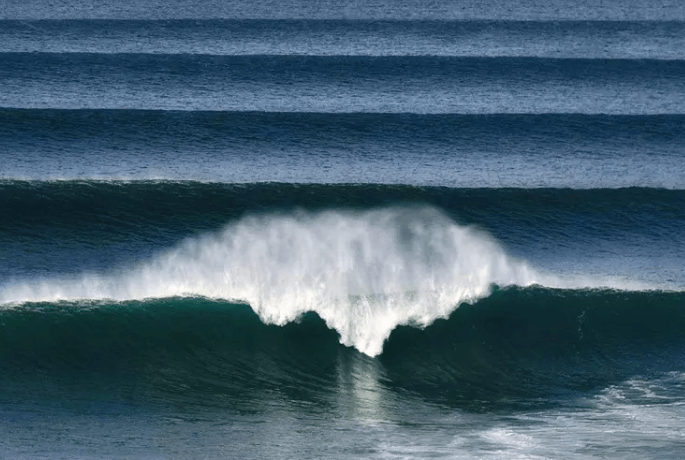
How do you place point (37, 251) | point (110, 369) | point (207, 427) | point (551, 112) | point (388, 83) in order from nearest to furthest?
point (207, 427) < point (110, 369) < point (37, 251) < point (551, 112) < point (388, 83)

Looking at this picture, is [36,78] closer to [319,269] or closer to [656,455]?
[319,269]

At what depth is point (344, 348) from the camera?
1501 centimetres

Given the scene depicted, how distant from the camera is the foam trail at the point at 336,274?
15.6 meters

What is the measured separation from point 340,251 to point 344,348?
8.33ft

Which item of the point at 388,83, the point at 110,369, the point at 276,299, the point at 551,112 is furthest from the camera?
the point at 388,83

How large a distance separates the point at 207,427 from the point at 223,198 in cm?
852

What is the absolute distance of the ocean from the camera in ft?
43.0

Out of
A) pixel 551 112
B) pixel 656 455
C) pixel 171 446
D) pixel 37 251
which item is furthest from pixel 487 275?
pixel 551 112

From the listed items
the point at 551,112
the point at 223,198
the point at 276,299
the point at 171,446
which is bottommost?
the point at 171,446

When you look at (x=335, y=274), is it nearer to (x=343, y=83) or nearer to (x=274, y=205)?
(x=274, y=205)

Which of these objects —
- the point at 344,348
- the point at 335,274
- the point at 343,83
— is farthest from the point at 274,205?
the point at 343,83

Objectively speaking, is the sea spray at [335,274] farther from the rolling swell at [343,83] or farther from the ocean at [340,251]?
the rolling swell at [343,83]

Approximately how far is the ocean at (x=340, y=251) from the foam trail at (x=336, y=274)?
5 centimetres

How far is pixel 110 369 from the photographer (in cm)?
1442
